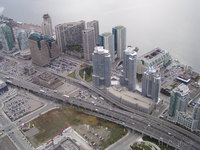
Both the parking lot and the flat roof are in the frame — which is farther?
the parking lot

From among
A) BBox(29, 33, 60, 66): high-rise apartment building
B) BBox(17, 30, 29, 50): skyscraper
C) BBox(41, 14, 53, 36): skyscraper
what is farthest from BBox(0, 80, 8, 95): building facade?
BBox(41, 14, 53, 36): skyscraper

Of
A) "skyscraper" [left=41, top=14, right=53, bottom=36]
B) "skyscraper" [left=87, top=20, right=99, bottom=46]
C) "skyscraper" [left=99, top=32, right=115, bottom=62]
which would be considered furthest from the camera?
"skyscraper" [left=41, top=14, right=53, bottom=36]

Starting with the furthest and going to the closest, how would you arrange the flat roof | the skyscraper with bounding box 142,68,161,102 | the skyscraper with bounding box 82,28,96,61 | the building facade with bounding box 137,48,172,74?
the skyscraper with bounding box 82,28,96,61 → the building facade with bounding box 137,48,172,74 → the flat roof → the skyscraper with bounding box 142,68,161,102

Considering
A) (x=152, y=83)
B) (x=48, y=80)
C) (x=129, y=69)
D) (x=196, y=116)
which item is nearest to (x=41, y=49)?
(x=48, y=80)

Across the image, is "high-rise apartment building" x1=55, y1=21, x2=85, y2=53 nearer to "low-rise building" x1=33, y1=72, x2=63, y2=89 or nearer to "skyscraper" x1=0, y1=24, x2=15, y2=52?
"skyscraper" x1=0, y1=24, x2=15, y2=52

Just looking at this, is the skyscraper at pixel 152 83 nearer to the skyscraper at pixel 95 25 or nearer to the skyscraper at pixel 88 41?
the skyscraper at pixel 88 41

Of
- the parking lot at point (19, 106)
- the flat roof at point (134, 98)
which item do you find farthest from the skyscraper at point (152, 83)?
the parking lot at point (19, 106)
